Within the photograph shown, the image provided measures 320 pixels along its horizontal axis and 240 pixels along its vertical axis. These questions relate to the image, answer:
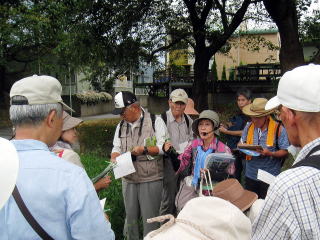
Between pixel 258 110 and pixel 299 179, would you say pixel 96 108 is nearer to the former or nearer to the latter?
pixel 258 110

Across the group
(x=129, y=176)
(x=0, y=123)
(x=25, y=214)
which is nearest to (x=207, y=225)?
(x=25, y=214)

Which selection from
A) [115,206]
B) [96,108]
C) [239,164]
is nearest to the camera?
[115,206]

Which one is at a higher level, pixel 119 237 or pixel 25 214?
pixel 25 214

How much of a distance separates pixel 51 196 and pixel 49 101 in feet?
1.57

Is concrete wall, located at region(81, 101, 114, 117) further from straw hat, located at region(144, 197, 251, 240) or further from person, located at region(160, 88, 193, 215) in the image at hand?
straw hat, located at region(144, 197, 251, 240)

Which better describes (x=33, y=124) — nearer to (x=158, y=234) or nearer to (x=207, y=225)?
(x=158, y=234)

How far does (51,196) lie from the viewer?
1600mm

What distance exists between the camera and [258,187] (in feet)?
13.4

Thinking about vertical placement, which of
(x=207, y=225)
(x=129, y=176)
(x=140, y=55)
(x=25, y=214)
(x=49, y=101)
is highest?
(x=140, y=55)

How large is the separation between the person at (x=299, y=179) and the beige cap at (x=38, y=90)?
1.07m

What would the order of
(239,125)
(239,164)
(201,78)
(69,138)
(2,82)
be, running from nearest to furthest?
(69,138) < (239,164) < (239,125) < (201,78) < (2,82)

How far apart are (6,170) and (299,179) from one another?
3.28 feet

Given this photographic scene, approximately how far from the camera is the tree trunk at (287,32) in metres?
7.16

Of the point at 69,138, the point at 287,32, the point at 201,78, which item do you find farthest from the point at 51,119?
the point at 201,78
